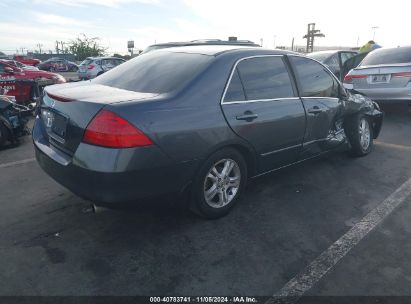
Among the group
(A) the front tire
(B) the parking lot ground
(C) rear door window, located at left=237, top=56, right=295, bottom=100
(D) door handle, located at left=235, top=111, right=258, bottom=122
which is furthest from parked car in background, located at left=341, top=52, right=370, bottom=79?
(A) the front tire

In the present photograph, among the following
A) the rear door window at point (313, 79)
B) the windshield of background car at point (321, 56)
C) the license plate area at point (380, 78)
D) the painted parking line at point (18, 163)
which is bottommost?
the painted parking line at point (18, 163)

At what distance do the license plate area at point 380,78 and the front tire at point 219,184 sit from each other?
5.52 meters

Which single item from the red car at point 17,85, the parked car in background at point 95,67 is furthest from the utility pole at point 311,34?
the red car at point 17,85

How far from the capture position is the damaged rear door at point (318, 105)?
3.87m

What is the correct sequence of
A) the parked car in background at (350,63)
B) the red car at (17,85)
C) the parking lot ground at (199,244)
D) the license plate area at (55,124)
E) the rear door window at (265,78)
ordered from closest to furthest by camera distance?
the parking lot ground at (199,244) → the license plate area at (55,124) → the rear door window at (265,78) → the red car at (17,85) → the parked car in background at (350,63)

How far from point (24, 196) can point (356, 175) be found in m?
4.07

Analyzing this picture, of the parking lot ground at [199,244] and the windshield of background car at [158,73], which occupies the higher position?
the windshield of background car at [158,73]

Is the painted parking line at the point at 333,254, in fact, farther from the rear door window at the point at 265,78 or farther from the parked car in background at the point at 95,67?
the parked car in background at the point at 95,67

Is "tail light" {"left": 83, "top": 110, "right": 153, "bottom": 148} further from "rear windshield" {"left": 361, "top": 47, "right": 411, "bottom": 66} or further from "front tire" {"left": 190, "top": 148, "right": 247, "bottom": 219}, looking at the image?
"rear windshield" {"left": 361, "top": 47, "right": 411, "bottom": 66}

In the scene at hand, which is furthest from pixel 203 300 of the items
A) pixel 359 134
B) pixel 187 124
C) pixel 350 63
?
pixel 350 63

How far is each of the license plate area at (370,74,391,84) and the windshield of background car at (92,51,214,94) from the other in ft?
18.6

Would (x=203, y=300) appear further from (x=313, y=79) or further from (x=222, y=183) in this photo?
(x=313, y=79)

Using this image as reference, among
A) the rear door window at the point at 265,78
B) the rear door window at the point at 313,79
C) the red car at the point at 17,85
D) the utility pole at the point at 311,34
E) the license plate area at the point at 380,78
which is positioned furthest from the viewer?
the utility pole at the point at 311,34

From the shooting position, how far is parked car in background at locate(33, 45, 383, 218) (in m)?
2.51
